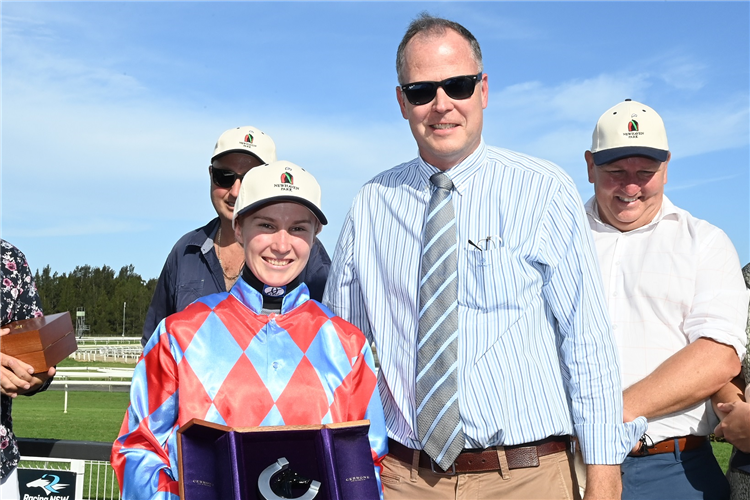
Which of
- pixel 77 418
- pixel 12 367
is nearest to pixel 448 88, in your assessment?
pixel 12 367

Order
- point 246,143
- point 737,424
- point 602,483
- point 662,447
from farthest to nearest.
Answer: point 246,143 < point 662,447 < point 737,424 < point 602,483

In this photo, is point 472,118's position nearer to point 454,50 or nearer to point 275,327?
point 454,50

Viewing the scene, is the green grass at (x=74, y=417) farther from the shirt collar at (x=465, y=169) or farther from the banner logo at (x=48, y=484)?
the shirt collar at (x=465, y=169)

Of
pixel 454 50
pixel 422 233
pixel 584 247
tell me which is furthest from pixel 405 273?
pixel 454 50

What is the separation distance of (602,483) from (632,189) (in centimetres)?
140

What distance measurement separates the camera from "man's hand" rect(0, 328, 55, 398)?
3434 millimetres

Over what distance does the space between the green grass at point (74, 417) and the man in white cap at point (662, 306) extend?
13.1 metres

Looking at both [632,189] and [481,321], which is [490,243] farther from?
[632,189]

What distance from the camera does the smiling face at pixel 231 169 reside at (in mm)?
3736

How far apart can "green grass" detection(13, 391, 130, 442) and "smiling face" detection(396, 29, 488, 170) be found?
13357 millimetres

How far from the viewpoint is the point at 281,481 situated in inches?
82.8

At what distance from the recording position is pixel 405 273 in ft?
8.79

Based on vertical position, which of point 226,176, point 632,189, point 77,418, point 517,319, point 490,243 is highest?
point 226,176

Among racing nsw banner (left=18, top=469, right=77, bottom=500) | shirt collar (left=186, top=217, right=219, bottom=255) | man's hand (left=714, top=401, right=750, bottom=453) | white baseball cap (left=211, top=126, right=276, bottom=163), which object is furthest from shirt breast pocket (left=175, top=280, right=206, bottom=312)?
man's hand (left=714, top=401, right=750, bottom=453)
